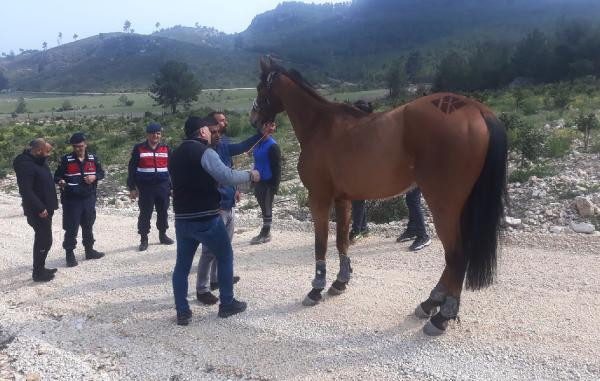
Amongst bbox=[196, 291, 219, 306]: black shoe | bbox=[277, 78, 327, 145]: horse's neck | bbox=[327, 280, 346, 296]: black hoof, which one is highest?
bbox=[277, 78, 327, 145]: horse's neck

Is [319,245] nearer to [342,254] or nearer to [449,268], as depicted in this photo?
[342,254]

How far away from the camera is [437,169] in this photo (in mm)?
4195

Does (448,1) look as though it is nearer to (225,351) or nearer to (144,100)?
(144,100)

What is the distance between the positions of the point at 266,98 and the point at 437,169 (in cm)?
222

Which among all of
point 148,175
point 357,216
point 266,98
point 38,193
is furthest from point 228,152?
point 38,193

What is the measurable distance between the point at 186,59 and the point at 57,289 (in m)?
131

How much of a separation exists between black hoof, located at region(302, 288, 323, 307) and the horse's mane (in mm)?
1823

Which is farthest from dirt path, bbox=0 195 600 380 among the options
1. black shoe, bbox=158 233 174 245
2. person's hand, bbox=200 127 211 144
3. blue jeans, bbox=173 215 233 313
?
person's hand, bbox=200 127 211 144

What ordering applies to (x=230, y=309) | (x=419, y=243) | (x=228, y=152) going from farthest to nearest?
(x=419, y=243) → (x=228, y=152) → (x=230, y=309)

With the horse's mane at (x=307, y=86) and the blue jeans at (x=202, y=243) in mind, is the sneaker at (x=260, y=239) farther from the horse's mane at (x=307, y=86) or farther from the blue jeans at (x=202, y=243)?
the horse's mane at (x=307, y=86)

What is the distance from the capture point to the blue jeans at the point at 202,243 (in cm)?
473

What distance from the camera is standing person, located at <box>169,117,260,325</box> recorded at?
459 cm

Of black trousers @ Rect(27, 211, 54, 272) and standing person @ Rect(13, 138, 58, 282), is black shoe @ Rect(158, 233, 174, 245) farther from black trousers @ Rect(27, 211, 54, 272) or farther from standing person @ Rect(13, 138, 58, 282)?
black trousers @ Rect(27, 211, 54, 272)

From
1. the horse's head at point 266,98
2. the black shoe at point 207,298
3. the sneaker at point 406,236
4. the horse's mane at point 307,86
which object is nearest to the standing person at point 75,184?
the black shoe at point 207,298
